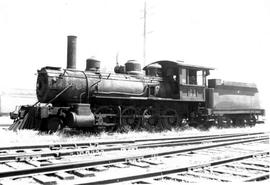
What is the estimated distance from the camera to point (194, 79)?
14.8 metres

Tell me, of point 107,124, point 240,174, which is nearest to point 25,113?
point 107,124

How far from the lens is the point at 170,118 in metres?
14.1

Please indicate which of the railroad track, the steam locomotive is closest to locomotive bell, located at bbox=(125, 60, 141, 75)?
the steam locomotive

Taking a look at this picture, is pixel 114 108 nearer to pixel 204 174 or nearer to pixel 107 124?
pixel 107 124

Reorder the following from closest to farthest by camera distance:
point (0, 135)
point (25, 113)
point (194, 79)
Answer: point (0, 135) → point (25, 113) → point (194, 79)

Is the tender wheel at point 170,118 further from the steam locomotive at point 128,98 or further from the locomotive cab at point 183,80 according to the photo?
the locomotive cab at point 183,80

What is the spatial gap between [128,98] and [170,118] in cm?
284

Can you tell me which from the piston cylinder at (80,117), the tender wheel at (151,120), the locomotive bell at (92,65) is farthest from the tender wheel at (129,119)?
the locomotive bell at (92,65)

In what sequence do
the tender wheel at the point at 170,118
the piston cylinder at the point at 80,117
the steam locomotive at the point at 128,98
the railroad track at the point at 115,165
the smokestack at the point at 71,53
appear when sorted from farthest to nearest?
the tender wheel at the point at 170,118
the smokestack at the point at 71,53
the steam locomotive at the point at 128,98
the piston cylinder at the point at 80,117
the railroad track at the point at 115,165

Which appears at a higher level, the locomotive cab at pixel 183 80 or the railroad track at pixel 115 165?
the locomotive cab at pixel 183 80

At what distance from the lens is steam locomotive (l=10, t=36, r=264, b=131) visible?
10820mm

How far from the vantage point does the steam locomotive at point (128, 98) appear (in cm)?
1082

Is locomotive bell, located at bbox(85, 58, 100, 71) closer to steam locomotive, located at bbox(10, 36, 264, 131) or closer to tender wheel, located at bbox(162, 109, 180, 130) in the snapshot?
steam locomotive, located at bbox(10, 36, 264, 131)

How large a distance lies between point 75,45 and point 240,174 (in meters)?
8.82
